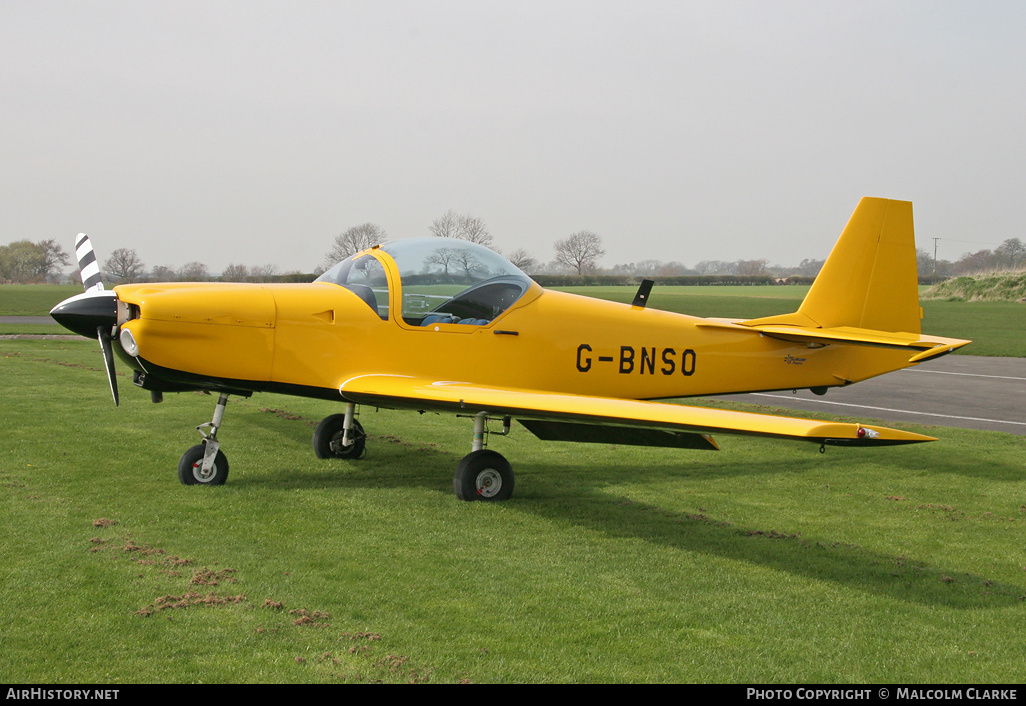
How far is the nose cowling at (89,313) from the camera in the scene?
6.89 meters

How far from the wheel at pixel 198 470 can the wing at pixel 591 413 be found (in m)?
1.42

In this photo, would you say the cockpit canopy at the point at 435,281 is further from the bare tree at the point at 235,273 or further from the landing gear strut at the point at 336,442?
the bare tree at the point at 235,273

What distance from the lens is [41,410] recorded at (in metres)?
11.1

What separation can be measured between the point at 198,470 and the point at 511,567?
3576 millimetres

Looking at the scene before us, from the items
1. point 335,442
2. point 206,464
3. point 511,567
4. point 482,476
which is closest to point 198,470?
point 206,464

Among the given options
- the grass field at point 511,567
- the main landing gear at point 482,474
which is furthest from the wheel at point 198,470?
the main landing gear at point 482,474

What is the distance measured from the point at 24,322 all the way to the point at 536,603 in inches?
1342

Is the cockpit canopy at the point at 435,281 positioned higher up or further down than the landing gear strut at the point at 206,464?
higher up

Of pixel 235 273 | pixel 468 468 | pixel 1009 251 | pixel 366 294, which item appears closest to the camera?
pixel 468 468

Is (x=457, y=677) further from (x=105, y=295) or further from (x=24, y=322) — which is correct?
(x=24, y=322)

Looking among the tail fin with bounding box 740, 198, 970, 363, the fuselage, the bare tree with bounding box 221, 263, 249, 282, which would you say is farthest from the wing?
the bare tree with bounding box 221, 263, 249, 282

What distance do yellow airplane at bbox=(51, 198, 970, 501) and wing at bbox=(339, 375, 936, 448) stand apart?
0.9 inches

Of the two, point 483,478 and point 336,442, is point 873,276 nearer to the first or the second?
point 483,478

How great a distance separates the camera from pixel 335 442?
8.90 meters
